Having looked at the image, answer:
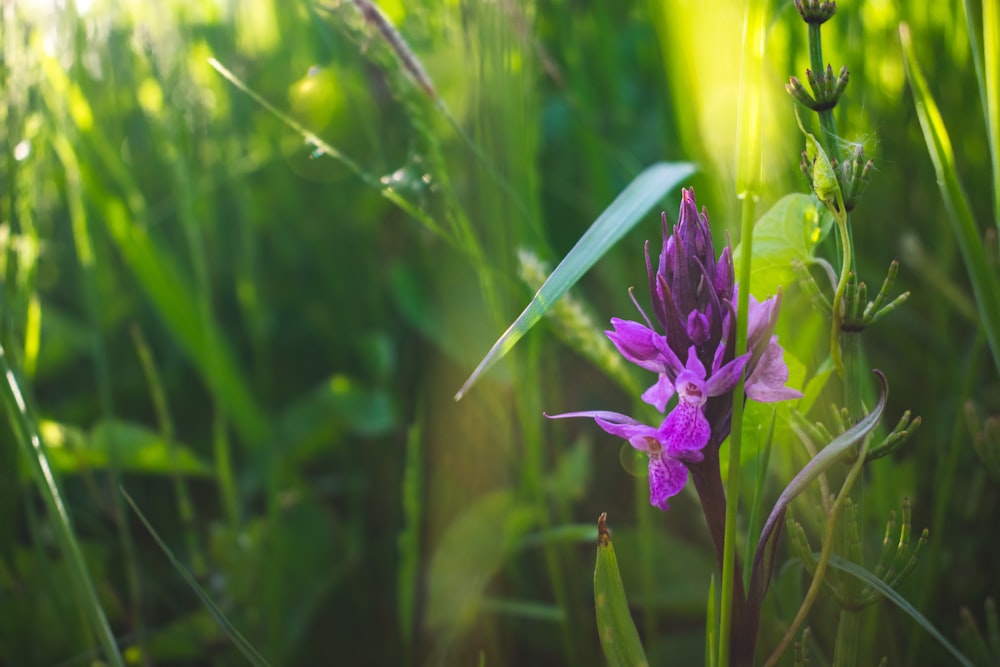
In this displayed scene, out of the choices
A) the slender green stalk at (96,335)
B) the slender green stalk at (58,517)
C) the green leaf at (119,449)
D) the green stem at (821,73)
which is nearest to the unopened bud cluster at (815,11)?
the green stem at (821,73)

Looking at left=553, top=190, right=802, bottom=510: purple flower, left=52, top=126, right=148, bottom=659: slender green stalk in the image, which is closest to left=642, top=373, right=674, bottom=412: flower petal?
left=553, top=190, right=802, bottom=510: purple flower

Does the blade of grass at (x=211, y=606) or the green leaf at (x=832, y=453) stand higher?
the green leaf at (x=832, y=453)

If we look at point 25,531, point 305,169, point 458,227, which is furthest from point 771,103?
point 25,531

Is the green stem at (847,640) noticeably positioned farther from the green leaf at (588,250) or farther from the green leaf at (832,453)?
the green leaf at (588,250)

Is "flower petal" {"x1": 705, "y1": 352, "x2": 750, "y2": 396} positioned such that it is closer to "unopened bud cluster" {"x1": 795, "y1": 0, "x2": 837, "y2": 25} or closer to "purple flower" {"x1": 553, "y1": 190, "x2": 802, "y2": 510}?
"purple flower" {"x1": 553, "y1": 190, "x2": 802, "y2": 510}

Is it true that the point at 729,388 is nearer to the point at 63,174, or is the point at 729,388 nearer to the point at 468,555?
the point at 468,555
